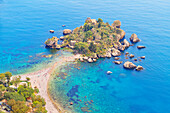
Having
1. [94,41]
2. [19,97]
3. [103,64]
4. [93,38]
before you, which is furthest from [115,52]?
[19,97]

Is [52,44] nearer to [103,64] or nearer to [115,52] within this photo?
[103,64]

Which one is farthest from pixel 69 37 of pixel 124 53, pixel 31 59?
pixel 124 53

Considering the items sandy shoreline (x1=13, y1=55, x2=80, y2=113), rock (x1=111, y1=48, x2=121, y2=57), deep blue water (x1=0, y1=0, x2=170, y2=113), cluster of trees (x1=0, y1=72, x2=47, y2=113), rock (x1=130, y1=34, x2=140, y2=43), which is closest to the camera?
cluster of trees (x1=0, y1=72, x2=47, y2=113)

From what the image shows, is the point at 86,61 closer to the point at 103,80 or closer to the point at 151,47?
the point at 103,80

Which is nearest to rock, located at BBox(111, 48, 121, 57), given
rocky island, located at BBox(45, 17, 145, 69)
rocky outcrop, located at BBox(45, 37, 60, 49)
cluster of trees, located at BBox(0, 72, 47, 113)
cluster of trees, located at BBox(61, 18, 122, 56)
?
rocky island, located at BBox(45, 17, 145, 69)

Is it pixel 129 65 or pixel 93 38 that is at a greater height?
pixel 93 38

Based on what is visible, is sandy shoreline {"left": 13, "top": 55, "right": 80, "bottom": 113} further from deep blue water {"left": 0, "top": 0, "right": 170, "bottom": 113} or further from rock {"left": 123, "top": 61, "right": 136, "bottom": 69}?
rock {"left": 123, "top": 61, "right": 136, "bottom": 69}
